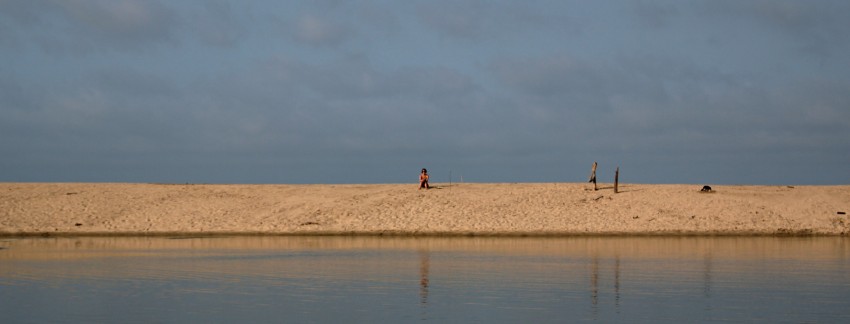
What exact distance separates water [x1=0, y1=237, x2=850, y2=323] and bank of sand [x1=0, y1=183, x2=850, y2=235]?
6.79 metres

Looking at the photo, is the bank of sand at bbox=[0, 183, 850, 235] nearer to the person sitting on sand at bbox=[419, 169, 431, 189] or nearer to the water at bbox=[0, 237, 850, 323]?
the person sitting on sand at bbox=[419, 169, 431, 189]

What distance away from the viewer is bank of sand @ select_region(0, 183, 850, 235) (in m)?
41.6

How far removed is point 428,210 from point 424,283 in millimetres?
22615

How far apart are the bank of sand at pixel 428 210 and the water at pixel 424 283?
6.79 meters

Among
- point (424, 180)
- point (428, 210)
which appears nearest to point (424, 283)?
point (428, 210)

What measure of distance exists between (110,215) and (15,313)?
28621mm

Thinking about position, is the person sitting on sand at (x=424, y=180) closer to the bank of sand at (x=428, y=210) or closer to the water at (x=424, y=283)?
the bank of sand at (x=428, y=210)

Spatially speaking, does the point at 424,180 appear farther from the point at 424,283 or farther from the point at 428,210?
the point at 424,283

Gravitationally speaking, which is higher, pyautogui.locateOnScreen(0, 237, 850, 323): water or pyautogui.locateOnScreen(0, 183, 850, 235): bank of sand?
pyautogui.locateOnScreen(0, 183, 850, 235): bank of sand

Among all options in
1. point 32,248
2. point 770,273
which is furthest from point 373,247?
point 770,273

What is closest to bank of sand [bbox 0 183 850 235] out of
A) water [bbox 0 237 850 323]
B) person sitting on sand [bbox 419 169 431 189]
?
person sitting on sand [bbox 419 169 431 189]

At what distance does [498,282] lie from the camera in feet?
71.3

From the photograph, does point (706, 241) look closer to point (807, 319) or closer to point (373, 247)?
point (373, 247)

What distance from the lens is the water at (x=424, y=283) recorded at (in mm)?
16875
